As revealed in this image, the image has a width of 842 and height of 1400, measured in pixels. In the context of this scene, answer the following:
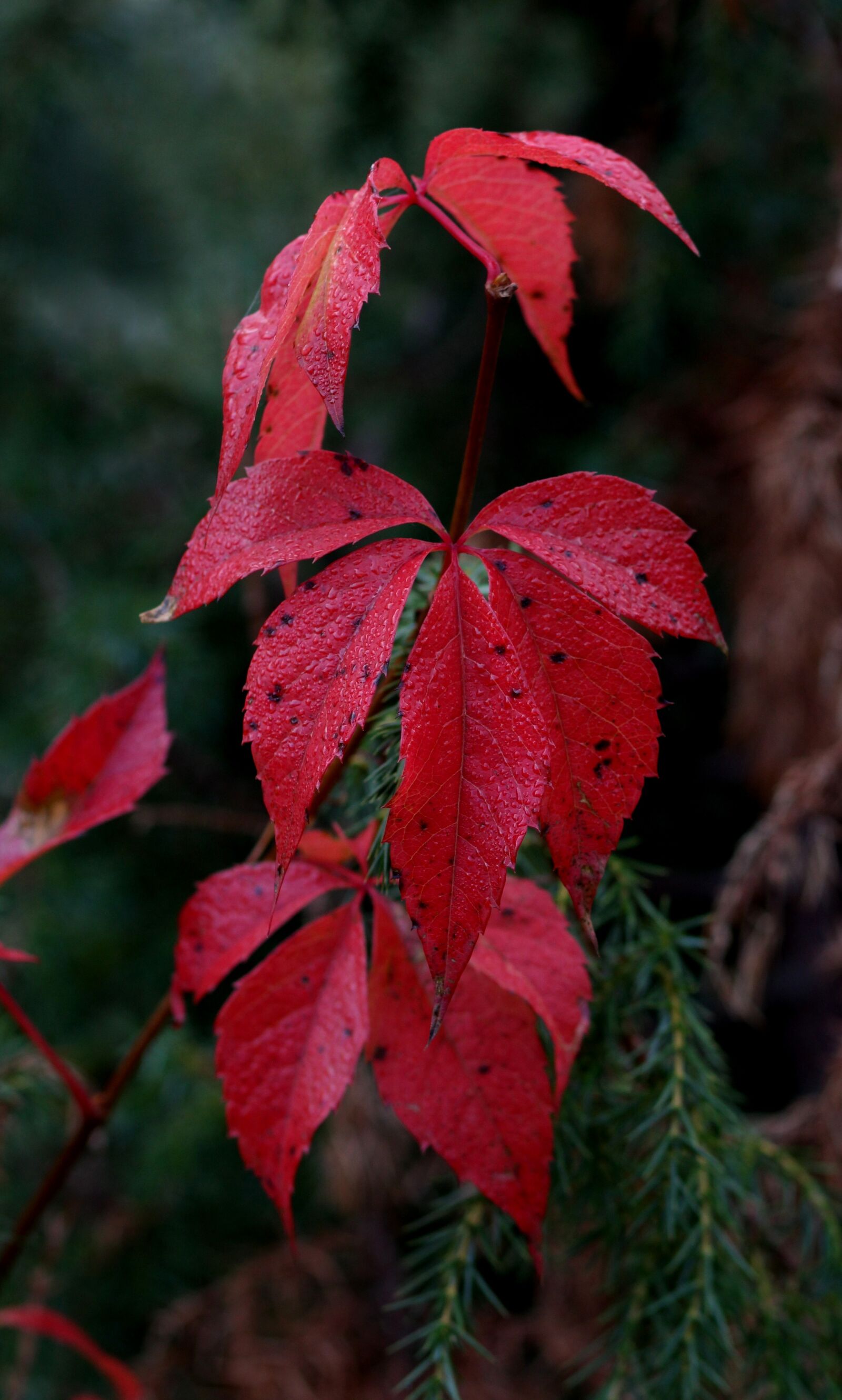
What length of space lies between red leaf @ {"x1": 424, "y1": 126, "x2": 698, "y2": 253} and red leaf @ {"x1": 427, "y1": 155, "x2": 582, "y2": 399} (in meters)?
0.03

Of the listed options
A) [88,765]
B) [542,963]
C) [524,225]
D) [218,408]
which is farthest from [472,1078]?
[218,408]

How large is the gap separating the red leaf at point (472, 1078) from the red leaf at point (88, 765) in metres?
0.17

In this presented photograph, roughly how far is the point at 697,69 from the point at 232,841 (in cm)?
106

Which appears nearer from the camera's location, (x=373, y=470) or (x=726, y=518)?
(x=373, y=470)

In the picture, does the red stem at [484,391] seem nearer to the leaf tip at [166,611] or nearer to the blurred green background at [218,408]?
the leaf tip at [166,611]

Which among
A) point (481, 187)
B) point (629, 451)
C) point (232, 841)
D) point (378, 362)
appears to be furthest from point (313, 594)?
point (378, 362)

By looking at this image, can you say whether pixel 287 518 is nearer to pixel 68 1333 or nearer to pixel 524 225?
pixel 524 225

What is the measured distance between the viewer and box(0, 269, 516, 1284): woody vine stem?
30cm

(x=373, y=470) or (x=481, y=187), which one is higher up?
(x=481, y=187)

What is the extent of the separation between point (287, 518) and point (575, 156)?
155 mm

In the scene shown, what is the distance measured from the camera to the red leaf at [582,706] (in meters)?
0.28

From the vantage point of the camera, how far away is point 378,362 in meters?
1.27

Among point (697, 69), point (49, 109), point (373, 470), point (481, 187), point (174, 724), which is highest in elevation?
point (49, 109)

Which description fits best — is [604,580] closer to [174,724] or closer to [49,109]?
[174,724]
